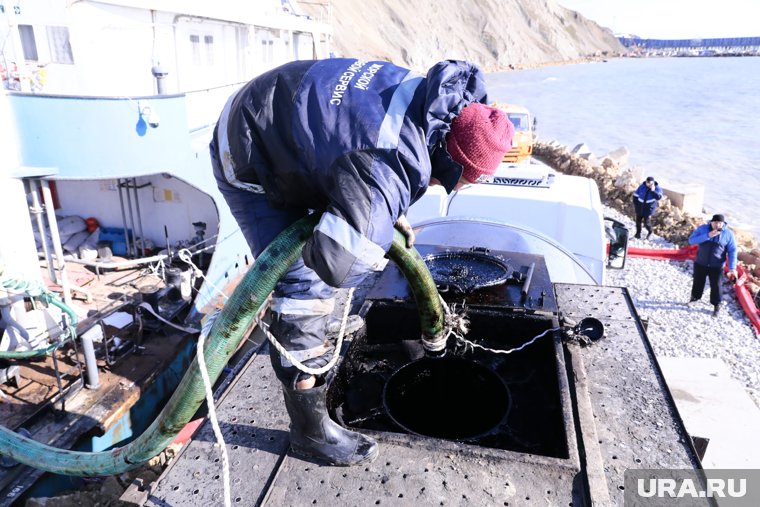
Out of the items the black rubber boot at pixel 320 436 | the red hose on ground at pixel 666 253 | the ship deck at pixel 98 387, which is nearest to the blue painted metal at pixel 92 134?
the ship deck at pixel 98 387

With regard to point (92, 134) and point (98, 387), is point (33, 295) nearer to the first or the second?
point (98, 387)

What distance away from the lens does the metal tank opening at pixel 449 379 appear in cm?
342

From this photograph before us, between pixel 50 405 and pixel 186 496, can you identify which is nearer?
pixel 186 496

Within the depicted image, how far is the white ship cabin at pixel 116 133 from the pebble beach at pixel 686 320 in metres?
6.69

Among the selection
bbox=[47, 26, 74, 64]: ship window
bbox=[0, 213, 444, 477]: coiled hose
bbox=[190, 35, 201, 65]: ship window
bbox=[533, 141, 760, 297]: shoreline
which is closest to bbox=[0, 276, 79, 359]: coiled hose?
bbox=[0, 213, 444, 477]: coiled hose

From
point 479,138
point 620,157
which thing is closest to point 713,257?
point 479,138

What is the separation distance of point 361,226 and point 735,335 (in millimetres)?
8539

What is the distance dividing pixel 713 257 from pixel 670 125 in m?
38.8

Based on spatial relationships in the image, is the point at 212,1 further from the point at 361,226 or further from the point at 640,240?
the point at 640,240

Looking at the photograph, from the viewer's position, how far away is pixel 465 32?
90000mm

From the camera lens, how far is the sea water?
2667cm

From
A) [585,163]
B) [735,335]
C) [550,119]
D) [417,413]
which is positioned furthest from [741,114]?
[417,413]

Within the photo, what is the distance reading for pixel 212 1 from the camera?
9.62 meters
